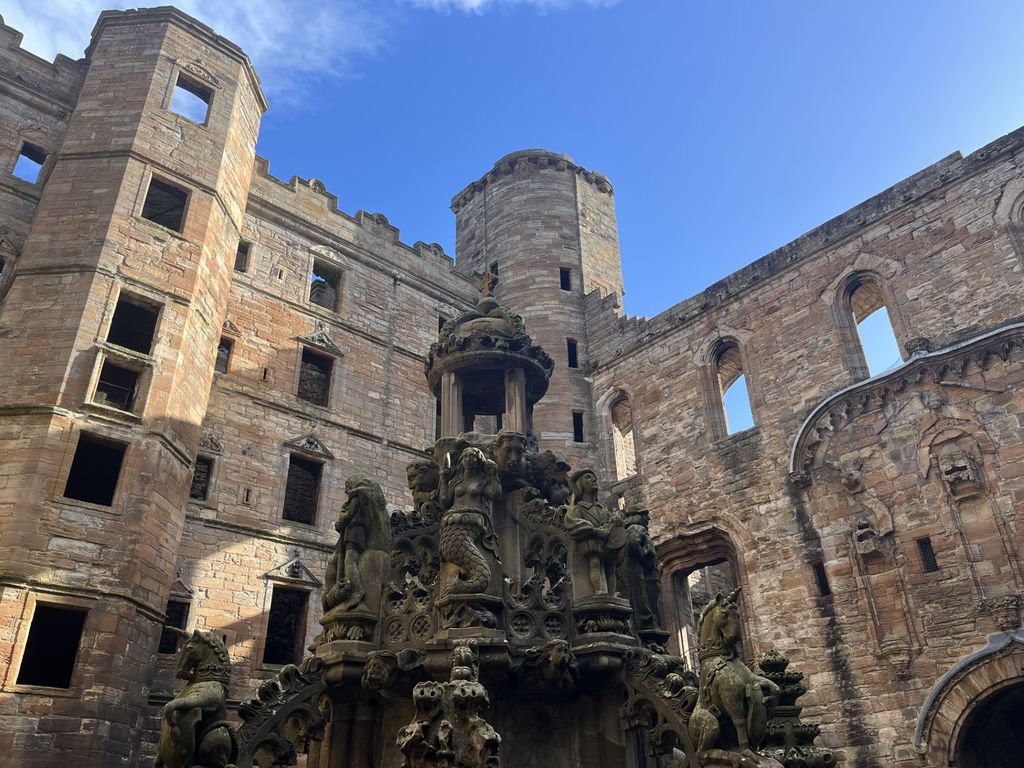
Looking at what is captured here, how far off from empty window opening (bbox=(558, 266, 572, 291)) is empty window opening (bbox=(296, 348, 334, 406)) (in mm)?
8262

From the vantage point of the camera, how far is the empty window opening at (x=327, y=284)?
20484 mm

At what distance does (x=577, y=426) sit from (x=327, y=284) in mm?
7915

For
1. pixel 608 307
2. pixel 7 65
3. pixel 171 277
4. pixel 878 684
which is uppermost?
pixel 7 65

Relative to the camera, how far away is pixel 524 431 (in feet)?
25.4

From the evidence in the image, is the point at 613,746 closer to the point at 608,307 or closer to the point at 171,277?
the point at 171,277

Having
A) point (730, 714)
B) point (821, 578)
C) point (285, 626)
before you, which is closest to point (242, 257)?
point (285, 626)

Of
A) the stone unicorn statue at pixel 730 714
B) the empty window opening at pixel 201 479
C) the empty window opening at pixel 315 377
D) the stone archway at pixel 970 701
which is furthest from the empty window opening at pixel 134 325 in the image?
the stone archway at pixel 970 701

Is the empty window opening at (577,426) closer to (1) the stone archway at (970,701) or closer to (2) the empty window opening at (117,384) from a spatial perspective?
(1) the stone archway at (970,701)

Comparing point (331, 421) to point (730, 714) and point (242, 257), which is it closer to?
point (242, 257)

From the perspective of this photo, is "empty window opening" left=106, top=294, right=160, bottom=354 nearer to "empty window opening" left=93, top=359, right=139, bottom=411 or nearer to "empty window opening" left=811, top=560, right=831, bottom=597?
"empty window opening" left=93, top=359, right=139, bottom=411

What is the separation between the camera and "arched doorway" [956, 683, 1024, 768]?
11961 mm

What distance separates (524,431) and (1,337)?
10355mm

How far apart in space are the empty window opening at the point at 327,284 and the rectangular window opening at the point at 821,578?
12935mm

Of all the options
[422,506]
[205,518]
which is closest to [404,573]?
[422,506]
